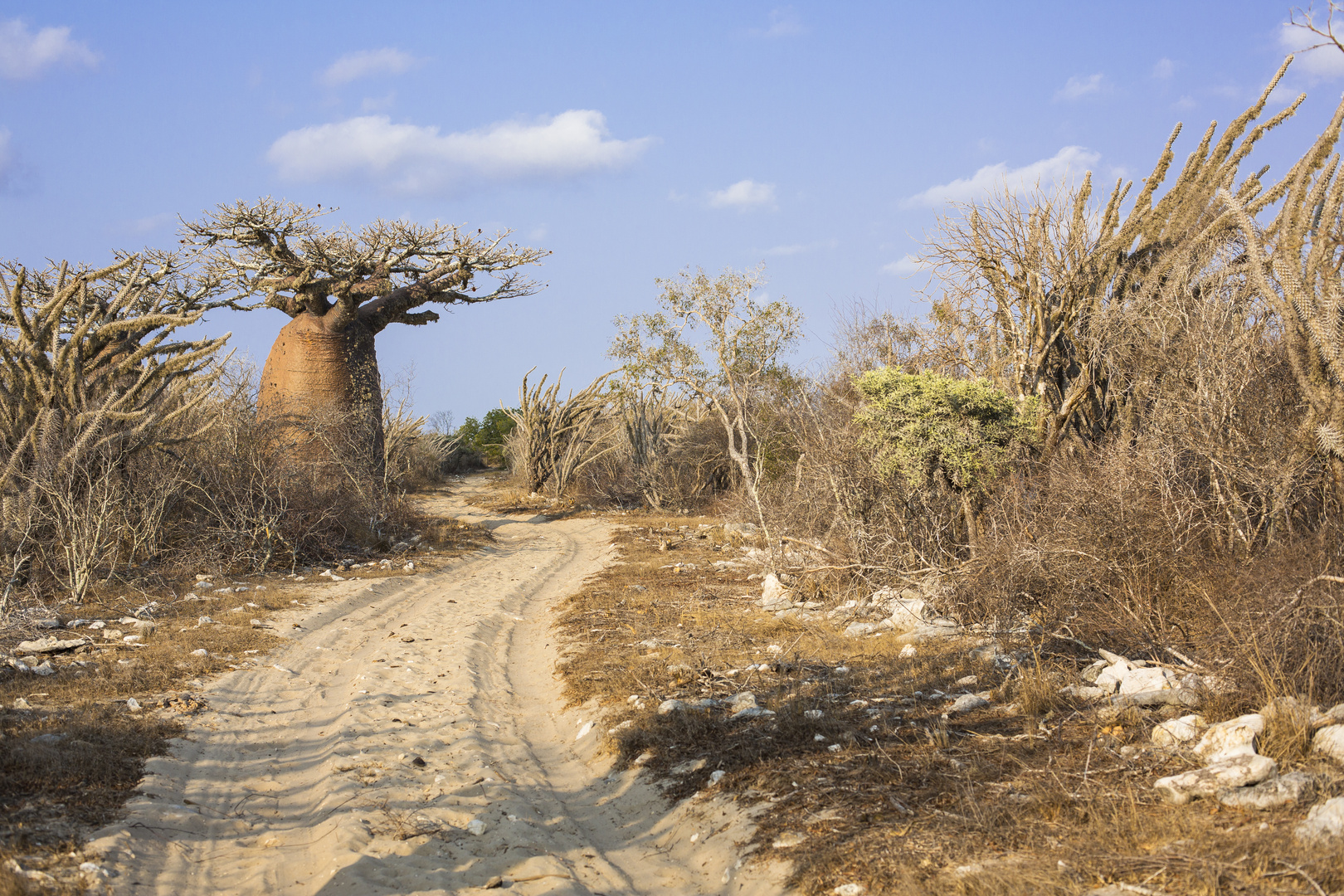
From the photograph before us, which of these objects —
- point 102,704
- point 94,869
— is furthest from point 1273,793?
point 102,704

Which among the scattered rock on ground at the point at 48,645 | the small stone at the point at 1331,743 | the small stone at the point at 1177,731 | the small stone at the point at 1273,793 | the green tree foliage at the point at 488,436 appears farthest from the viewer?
the green tree foliage at the point at 488,436

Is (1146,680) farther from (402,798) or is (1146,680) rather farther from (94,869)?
(94,869)

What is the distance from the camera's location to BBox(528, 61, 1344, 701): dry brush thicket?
518cm

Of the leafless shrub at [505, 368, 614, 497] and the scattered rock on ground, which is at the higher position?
the leafless shrub at [505, 368, 614, 497]

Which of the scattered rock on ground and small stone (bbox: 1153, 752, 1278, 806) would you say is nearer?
small stone (bbox: 1153, 752, 1278, 806)

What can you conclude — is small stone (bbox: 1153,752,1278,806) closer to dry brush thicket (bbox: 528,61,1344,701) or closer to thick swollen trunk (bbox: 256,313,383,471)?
dry brush thicket (bbox: 528,61,1344,701)

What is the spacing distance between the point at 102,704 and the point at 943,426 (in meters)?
6.56

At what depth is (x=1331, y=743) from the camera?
3379 millimetres

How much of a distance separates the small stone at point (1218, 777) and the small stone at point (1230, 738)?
0.39 feet

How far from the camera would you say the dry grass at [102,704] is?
11.4ft

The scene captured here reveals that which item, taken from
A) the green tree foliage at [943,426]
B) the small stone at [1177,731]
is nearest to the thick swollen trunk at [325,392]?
the green tree foliage at [943,426]

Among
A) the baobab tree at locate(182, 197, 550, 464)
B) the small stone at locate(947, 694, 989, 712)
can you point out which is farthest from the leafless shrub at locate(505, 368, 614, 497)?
the small stone at locate(947, 694, 989, 712)

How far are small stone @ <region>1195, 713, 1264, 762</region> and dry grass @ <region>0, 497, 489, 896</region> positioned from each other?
446 centimetres

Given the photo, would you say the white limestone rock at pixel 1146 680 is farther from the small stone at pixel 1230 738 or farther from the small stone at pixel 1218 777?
the small stone at pixel 1218 777
